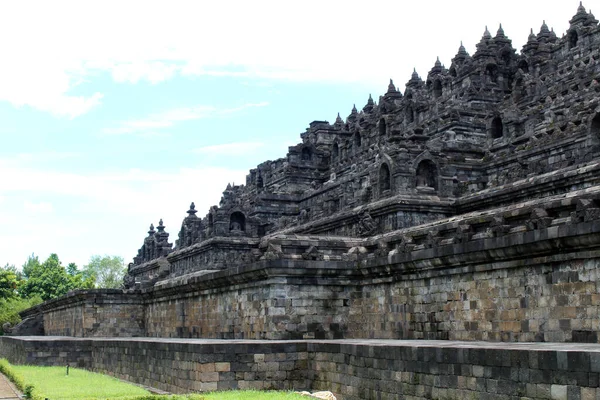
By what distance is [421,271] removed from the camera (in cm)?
1962

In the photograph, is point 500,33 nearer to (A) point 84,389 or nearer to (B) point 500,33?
(B) point 500,33

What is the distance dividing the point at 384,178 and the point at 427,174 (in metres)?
1.60

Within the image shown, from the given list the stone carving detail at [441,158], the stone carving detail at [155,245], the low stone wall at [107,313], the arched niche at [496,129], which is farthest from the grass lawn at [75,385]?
the stone carving detail at [155,245]

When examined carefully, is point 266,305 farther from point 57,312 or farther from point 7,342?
point 57,312

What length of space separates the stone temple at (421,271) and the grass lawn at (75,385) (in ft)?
3.46

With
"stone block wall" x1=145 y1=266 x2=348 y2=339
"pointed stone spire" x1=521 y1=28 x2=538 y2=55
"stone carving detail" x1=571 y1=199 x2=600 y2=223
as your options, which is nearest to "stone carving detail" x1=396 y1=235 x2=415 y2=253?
"stone block wall" x1=145 y1=266 x2=348 y2=339

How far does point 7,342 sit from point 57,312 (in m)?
6.01

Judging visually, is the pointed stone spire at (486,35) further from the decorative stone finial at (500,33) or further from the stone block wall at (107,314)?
the stone block wall at (107,314)

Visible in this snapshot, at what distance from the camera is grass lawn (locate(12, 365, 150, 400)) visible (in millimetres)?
19266

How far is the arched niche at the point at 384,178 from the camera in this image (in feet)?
105

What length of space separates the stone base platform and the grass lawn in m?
0.92

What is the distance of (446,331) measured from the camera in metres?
18.6

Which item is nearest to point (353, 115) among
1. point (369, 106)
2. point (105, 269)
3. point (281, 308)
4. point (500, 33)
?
point (369, 106)

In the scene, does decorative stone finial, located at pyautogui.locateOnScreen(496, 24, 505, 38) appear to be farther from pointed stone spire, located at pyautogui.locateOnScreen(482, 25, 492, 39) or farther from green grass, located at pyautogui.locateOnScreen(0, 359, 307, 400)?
green grass, located at pyautogui.locateOnScreen(0, 359, 307, 400)
